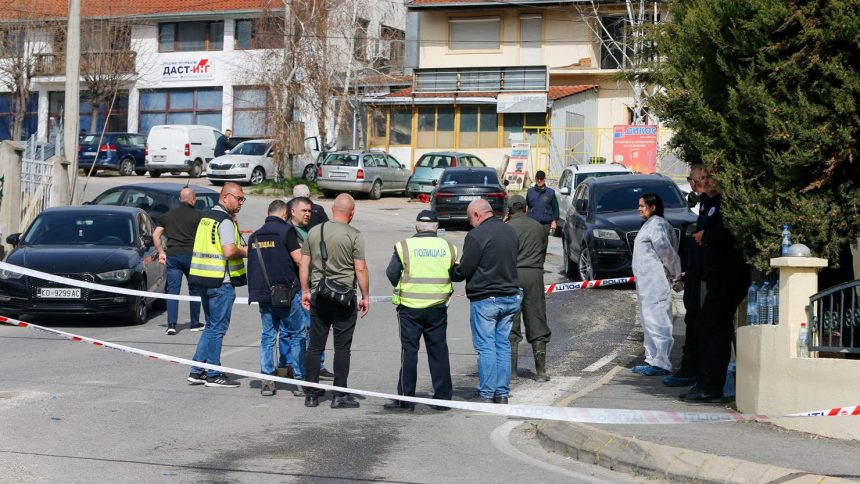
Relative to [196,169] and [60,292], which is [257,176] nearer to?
[196,169]

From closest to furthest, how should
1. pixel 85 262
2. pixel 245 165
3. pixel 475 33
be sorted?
1. pixel 85 262
2. pixel 245 165
3. pixel 475 33

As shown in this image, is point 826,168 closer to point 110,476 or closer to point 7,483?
point 110,476

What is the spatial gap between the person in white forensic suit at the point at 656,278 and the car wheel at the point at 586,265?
7.90 m

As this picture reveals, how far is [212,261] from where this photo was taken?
38.3ft

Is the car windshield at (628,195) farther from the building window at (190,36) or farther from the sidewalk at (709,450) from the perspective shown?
the building window at (190,36)

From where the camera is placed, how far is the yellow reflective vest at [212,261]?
460 inches

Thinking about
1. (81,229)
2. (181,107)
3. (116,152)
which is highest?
(181,107)

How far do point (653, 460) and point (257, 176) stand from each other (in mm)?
37322

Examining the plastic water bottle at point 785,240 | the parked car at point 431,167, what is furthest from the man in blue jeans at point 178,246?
the parked car at point 431,167

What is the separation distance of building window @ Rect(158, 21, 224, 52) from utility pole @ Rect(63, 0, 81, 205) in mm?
31554

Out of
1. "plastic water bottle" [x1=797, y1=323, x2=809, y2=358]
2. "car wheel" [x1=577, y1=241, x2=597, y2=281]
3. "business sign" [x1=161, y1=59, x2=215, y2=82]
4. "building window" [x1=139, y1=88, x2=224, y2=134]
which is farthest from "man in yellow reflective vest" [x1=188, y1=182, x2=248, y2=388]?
"business sign" [x1=161, y1=59, x2=215, y2=82]

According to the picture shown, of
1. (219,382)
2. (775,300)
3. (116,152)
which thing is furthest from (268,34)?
(775,300)

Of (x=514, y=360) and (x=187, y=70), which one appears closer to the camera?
(x=514, y=360)

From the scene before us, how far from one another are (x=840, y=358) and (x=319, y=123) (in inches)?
Result: 1488
